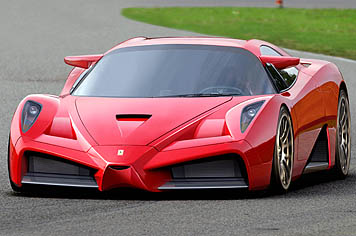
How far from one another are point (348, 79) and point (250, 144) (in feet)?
33.4

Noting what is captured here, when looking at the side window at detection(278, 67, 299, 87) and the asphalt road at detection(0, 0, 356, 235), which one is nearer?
the asphalt road at detection(0, 0, 356, 235)

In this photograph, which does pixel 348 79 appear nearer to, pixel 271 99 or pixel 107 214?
pixel 271 99

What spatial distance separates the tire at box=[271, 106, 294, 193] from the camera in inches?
269

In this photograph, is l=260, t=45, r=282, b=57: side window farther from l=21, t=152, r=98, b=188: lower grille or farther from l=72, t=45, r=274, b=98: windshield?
l=21, t=152, r=98, b=188: lower grille

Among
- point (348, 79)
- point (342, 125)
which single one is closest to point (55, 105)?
point (342, 125)

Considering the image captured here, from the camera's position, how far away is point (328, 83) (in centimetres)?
853

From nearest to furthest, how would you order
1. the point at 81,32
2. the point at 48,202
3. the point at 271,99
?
the point at 48,202
the point at 271,99
the point at 81,32

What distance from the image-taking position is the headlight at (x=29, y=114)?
273 inches

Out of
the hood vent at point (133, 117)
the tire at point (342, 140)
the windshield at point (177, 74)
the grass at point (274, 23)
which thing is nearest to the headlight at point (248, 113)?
the windshield at point (177, 74)

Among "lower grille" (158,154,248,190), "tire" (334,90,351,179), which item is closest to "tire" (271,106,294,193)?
"lower grille" (158,154,248,190)

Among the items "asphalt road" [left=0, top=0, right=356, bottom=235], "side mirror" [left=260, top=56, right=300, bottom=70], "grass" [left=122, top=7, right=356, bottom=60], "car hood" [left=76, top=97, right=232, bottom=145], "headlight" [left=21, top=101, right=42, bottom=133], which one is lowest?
"grass" [left=122, top=7, right=356, bottom=60]

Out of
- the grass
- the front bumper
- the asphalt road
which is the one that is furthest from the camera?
the grass

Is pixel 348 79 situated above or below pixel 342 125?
below

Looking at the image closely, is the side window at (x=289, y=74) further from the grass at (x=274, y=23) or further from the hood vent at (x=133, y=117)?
the grass at (x=274, y=23)
